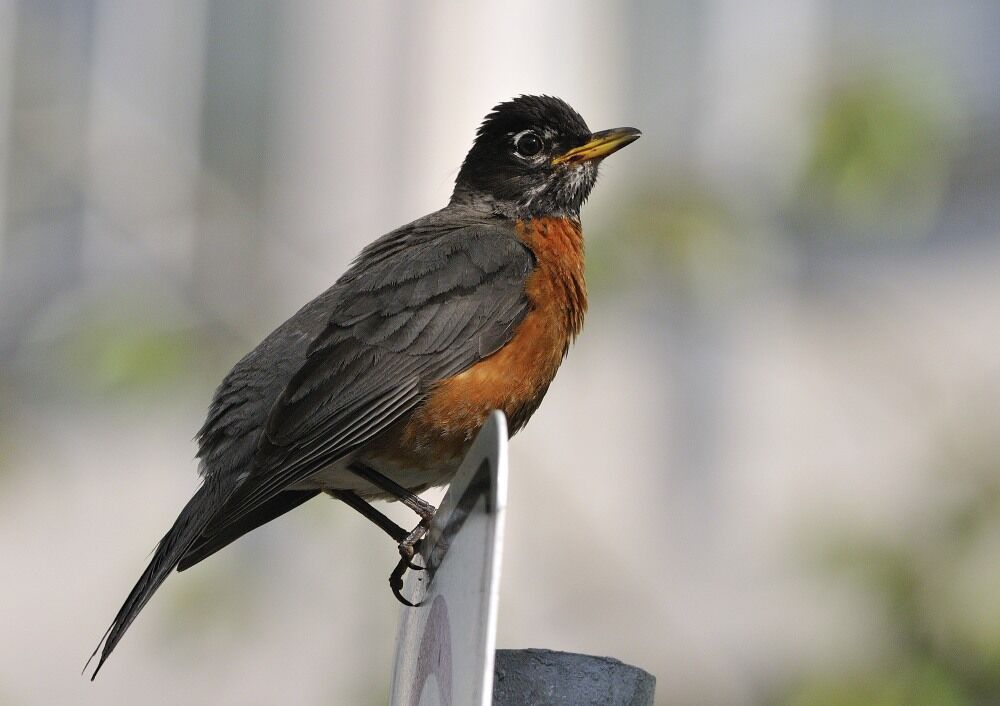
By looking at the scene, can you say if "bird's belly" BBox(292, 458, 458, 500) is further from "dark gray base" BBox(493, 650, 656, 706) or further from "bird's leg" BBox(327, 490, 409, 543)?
"dark gray base" BBox(493, 650, 656, 706)

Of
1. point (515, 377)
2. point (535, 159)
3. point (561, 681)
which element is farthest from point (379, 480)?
point (561, 681)

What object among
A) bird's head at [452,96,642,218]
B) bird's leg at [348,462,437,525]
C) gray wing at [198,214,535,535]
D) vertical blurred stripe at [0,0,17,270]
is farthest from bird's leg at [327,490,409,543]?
vertical blurred stripe at [0,0,17,270]

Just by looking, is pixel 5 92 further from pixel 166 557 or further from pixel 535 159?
pixel 166 557

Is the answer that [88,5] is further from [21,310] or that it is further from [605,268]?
[605,268]

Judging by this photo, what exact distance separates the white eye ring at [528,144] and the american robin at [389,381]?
0.39 meters

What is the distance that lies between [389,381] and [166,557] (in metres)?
0.64

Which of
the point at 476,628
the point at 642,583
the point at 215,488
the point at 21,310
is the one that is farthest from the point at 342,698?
the point at 476,628

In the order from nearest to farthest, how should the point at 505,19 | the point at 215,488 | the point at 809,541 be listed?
1. the point at 215,488
2. the point at 809,541
3. the point at 505,19

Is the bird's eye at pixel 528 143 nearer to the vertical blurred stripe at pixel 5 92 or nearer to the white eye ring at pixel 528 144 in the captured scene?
the white eye ring at pixel 528 144

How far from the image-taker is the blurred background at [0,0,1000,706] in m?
5.06

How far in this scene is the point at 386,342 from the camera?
3.60m

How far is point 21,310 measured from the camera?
6.74m

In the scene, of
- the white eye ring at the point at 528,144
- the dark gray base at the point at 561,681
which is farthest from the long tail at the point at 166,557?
the white eye ring at the point at 528,144

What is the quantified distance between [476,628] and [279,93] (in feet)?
19.6
